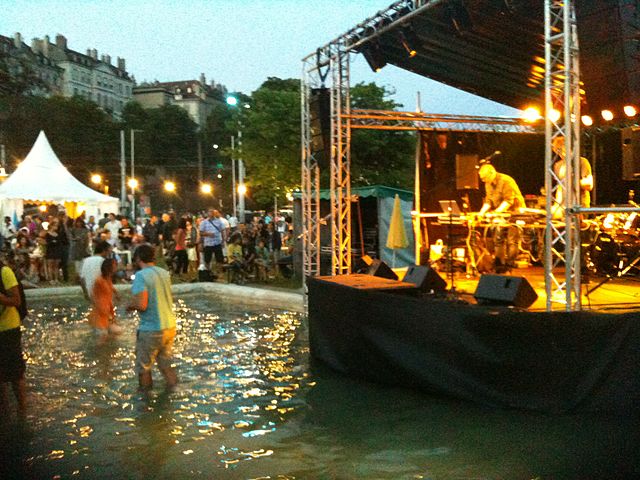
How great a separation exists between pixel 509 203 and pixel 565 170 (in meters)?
5.31

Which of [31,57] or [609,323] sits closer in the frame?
[609,323]

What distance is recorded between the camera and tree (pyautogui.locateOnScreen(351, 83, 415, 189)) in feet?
91.5

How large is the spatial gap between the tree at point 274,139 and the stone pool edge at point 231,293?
1159 cm

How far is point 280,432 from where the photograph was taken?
6.82 meters

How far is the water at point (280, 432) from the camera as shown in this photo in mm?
5777

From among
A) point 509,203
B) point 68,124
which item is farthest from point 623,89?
point 68,124

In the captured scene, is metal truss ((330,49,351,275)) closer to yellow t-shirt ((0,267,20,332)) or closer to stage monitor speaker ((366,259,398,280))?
stage monitor speaker ((366,259,398,280))

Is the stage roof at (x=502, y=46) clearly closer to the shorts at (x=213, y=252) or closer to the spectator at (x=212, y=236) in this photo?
the spectator at (x=212, y=236)

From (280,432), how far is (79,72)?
106 meters

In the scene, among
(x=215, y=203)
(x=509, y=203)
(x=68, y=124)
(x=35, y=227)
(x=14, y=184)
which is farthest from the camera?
(x=215, y=203)

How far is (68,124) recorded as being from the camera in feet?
214

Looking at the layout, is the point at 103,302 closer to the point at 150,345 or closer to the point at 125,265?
the point at 150,345

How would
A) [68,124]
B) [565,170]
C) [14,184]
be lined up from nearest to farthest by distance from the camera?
[565,170]
[14,184]
[68,124]

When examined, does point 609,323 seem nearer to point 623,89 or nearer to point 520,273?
point 623,89
